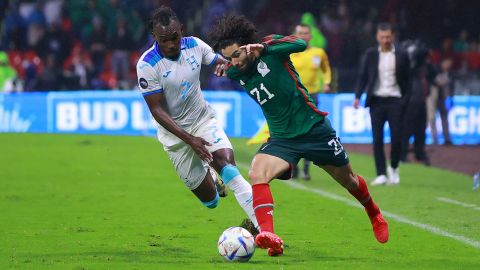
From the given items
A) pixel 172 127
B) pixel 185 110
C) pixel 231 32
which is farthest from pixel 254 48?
pixel 185 110

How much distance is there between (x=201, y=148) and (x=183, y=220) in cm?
234

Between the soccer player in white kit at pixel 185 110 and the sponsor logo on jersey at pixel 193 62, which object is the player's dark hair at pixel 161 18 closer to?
the soccer player in white kit at pixel 185 110

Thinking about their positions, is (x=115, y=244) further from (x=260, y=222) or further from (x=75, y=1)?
(x=75, y=1)

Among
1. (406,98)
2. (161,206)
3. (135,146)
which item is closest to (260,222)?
(161,206)

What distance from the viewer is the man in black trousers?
14.4m

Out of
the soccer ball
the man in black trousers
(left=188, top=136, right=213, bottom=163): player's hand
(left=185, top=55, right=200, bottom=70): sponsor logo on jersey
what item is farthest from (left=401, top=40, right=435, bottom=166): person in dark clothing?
the soccer ball

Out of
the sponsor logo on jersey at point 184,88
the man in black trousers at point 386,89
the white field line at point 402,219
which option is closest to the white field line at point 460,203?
the white field line at point 402,219

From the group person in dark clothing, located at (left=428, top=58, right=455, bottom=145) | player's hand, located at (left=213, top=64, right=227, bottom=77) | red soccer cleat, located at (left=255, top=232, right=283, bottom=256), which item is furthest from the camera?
person in dark clothing, located at (left=428, top=58, right=455, bottom=145)

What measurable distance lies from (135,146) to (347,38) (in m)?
7.62

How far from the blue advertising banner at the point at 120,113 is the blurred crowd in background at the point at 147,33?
1.78m

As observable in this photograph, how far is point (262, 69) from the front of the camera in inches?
326

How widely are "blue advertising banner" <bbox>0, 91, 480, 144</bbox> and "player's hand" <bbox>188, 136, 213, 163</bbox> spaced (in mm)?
13647

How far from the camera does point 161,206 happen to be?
40.2ft

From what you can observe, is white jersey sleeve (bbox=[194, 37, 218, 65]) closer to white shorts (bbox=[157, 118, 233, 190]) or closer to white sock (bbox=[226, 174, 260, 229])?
white shorts (bbox=[157, 118, 233, 190])
